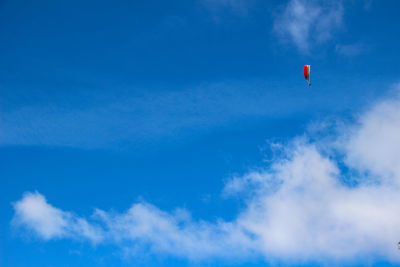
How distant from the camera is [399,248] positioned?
69188mm

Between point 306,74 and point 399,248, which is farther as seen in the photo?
point 399,248

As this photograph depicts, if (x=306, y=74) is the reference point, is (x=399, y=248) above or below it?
below

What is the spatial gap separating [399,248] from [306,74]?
2211 inches

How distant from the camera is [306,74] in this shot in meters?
63.8
